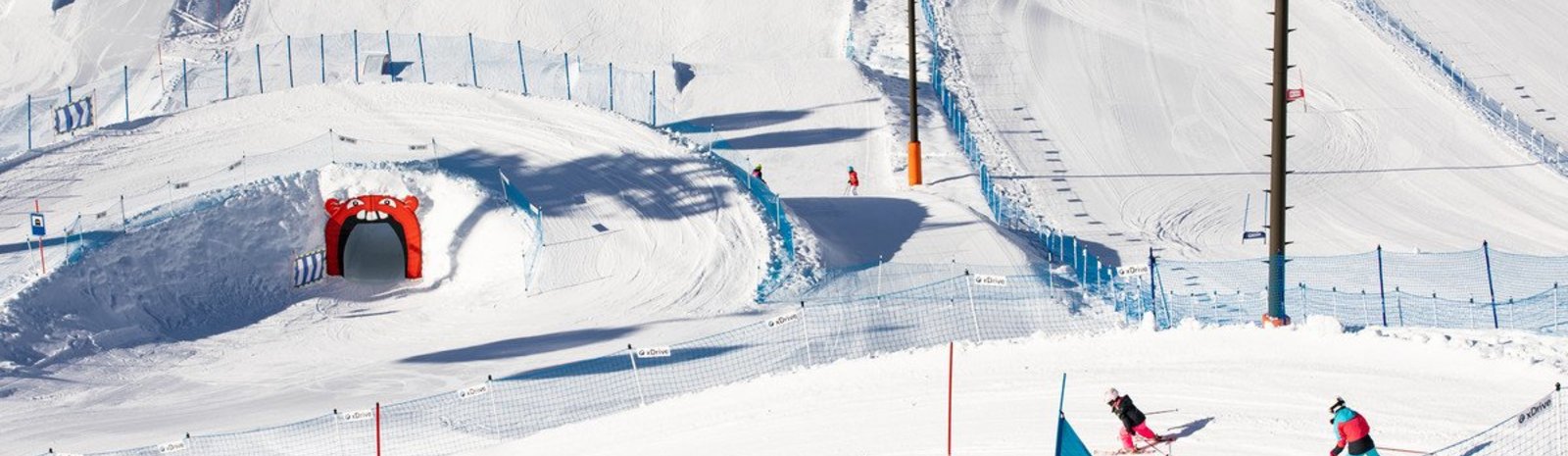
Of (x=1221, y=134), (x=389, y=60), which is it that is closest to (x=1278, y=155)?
(x=1221, y=134)

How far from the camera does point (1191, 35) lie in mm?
56062

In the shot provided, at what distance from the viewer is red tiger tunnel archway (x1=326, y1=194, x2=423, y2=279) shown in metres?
36.2

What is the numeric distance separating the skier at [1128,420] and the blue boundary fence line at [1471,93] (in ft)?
95.3

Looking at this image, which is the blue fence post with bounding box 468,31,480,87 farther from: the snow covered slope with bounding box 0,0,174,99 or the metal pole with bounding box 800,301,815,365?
the metal pole with bounding box 800,301,815,365

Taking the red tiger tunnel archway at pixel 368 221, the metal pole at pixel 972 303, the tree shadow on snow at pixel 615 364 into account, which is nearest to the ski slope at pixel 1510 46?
the metal pole at pixel 972 303

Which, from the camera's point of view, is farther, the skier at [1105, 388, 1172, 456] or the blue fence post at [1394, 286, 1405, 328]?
the blue fence post at [1394, 286, 1405, 328]

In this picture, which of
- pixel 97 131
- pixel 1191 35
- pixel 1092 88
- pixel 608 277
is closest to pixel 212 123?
pixel 97 131

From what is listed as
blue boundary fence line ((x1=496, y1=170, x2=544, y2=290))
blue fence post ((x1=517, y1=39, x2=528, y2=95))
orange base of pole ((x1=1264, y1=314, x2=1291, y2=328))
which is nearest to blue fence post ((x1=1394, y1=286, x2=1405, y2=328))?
orange base of pole ((x1=1264, y1=314, x2=1291, y2=328))

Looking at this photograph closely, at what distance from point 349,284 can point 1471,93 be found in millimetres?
30977

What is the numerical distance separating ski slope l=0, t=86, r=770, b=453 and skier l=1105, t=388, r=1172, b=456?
12.2 meters

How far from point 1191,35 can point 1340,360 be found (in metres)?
33.8

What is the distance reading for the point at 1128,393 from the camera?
22953mm

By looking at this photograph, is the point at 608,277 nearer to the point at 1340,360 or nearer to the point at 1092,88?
the point at 1340,360

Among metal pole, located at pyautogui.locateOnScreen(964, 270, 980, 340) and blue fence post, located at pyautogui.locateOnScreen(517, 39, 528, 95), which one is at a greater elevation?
blue fence post, located at pyautogui.locateOnScreen(517, 39, 528, 95)
